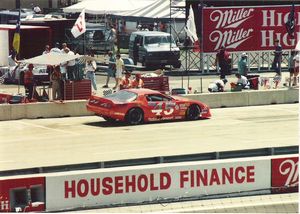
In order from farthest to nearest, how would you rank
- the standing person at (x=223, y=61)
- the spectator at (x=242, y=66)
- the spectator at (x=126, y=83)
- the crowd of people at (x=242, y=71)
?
the standing person at (x=223, y=61)
the spectator at (x=242, y=66)
the crowd of people at (x=242, y=71)
the spectator at (x=126, y=83)

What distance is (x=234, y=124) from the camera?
30.4 metres

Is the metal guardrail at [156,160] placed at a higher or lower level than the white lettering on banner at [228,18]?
lower

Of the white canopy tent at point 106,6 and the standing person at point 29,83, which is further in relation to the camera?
the white canopy tent at point 106,6

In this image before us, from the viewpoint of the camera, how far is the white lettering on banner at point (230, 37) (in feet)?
133

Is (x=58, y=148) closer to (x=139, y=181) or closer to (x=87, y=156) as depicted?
(x=87, y=156)

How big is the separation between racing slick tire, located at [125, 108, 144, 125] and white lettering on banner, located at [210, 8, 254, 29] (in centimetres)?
1199

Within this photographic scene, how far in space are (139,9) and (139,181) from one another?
121 feet

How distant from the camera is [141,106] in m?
29.5

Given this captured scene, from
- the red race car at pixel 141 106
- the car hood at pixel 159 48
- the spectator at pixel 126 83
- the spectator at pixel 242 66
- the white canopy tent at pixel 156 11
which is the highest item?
the white canopy tent at pixel 156 11

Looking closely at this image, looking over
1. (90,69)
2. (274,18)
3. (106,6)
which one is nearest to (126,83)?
(90,69)

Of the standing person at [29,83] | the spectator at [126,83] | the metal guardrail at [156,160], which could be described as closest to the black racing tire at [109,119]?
the spectator at [126,83]

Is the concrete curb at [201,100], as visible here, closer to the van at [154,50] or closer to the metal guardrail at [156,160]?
the van at [154,50]

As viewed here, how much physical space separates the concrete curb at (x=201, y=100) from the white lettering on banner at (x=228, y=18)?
6.47 m

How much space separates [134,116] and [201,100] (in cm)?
466
